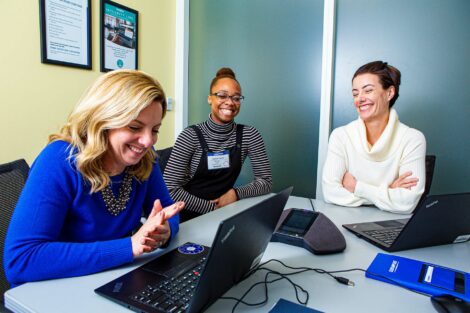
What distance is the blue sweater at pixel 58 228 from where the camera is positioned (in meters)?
0.82

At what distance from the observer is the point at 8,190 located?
111cm

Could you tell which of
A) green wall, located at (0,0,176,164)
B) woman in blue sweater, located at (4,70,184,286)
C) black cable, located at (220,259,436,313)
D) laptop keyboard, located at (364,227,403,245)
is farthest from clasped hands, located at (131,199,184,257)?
green wall, located at (0,0,176,164)

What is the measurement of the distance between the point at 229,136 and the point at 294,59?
3.41 ft

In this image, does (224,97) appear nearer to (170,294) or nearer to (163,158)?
(163,158)

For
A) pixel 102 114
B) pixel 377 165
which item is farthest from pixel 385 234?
pixel 102 114

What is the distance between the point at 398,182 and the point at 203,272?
137 centimetres

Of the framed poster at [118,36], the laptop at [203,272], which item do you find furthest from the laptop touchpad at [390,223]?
the framed poster at [118,36]

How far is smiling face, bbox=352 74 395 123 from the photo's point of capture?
179cm

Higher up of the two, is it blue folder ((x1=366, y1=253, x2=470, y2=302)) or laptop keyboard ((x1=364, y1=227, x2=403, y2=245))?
laptop keyboard ((x1=364, y1=227, x2=403, y2=245))

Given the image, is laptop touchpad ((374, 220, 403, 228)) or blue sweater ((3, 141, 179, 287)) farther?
laptop touchpad ((374, 220, 403, 228))

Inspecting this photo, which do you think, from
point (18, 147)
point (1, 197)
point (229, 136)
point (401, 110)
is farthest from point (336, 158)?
point (18, 147)

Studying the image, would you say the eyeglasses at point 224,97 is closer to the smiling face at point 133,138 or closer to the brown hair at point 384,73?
the brown hair at point 384,73

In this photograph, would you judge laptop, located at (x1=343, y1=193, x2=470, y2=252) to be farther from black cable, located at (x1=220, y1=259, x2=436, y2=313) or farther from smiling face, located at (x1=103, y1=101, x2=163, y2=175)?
smiling face, located at (x1=103, y1=101, x2=163, y2=175)

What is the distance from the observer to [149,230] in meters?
0.91
